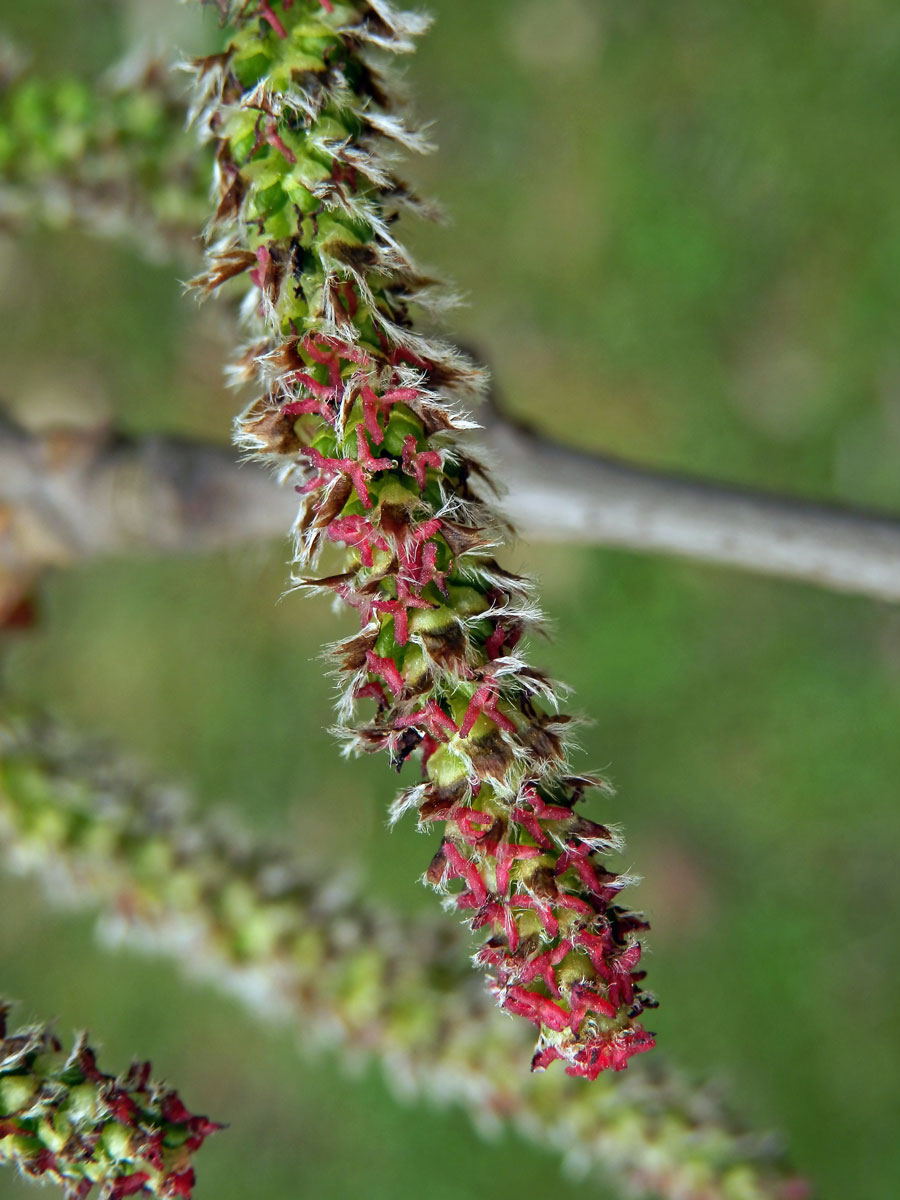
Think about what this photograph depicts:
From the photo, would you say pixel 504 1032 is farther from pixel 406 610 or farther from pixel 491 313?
pixel 491 313

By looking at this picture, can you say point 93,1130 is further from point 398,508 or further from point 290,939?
point 290,939

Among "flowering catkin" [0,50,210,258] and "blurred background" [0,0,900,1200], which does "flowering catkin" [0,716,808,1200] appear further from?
"blurred background" [0,0,900,1200]

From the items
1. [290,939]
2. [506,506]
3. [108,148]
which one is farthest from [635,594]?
[108,148]

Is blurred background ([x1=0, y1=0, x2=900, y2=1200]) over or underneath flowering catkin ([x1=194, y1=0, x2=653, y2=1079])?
over

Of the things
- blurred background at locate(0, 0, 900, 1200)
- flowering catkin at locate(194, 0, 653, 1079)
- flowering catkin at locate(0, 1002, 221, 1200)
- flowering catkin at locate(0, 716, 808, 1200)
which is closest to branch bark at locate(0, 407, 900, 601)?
flowering catkin at locate(0, 716, 808, 1200)

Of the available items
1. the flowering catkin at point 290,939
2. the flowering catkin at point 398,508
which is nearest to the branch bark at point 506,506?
the flowering catkin at point 290,939
